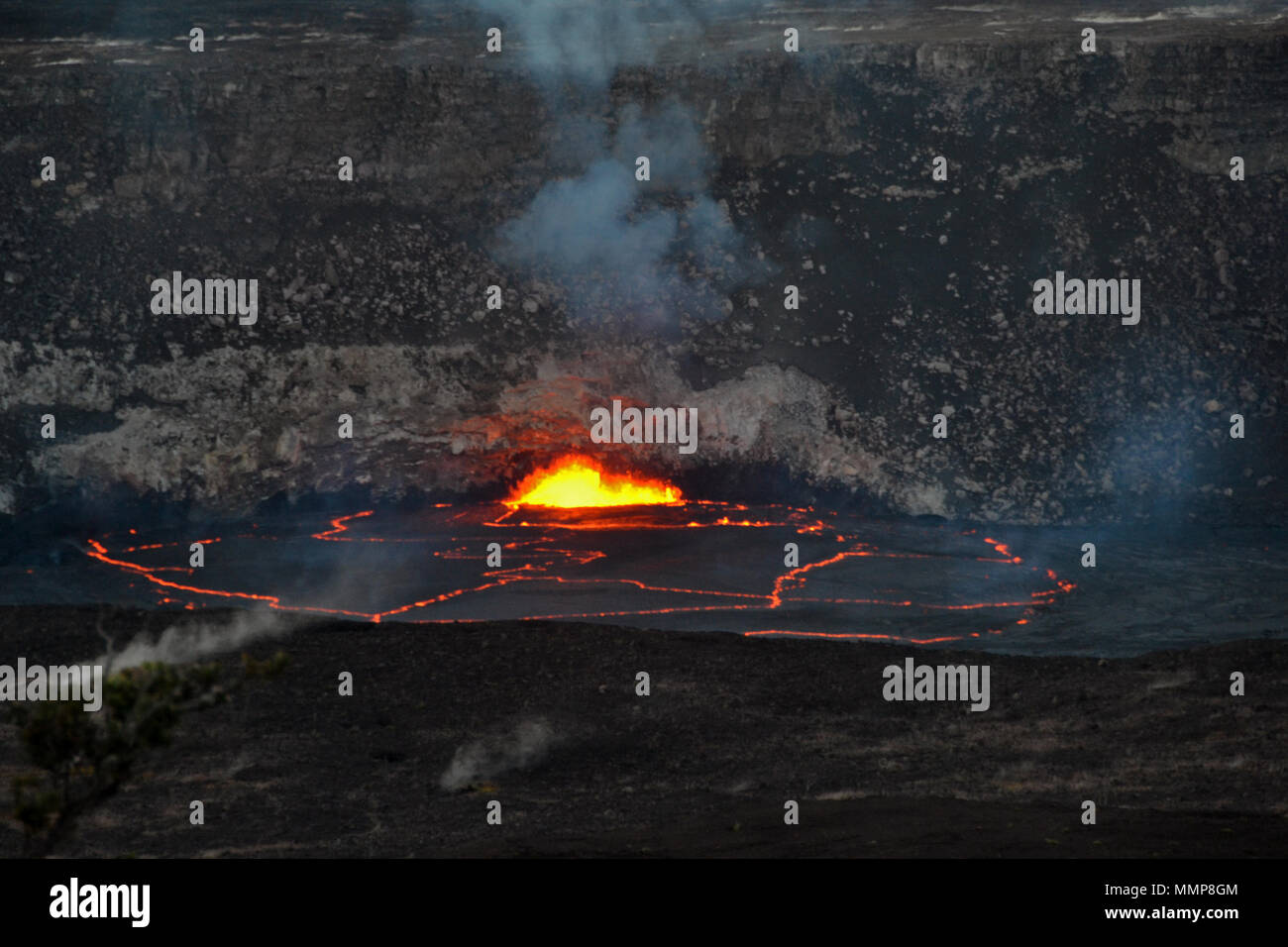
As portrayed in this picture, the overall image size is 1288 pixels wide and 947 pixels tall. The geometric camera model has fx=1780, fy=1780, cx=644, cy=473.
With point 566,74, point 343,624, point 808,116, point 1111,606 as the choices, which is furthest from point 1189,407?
point 343,624

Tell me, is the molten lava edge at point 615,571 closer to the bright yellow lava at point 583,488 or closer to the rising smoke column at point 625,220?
the bright yellow lava at point 583,488

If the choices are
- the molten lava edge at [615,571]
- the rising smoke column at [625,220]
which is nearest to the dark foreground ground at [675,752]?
the molten lava edge at [615,571]

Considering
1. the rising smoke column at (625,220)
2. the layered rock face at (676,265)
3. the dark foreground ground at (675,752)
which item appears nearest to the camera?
the dark foreground ground at (675,752)

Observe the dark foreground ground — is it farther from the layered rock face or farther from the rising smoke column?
the rising smoke column

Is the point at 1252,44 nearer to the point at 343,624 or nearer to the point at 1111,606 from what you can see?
the point at 1111,606

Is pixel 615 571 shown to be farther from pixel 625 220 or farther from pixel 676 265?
pixel 625 220

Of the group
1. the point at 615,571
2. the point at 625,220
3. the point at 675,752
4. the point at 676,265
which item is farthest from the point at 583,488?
the point at 675,752
